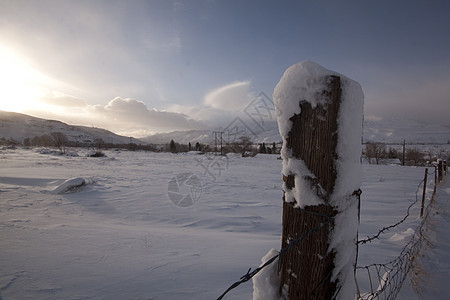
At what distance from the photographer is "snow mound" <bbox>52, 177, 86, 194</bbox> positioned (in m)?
6.22

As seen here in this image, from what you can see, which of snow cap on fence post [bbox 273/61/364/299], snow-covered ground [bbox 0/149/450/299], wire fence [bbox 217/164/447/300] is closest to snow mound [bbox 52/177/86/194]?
snow-covered ground [bbox 0/149/450/299]

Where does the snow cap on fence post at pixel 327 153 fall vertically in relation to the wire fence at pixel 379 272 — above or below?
above

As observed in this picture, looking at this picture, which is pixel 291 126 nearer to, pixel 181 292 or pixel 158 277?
pixel 181 292

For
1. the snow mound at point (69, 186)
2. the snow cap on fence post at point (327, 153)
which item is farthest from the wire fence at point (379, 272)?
the snow mound at point (69, 186)

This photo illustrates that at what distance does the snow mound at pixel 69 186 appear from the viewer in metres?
6.22

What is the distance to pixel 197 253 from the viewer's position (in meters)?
2.70

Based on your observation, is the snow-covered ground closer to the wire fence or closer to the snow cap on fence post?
the wire fence

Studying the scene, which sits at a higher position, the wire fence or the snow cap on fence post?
the snow cap on fence post

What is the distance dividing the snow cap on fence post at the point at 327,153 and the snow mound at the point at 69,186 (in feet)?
25.7

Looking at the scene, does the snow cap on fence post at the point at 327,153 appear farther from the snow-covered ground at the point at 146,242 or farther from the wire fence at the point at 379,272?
the snow-covered ground at the point at 146,242

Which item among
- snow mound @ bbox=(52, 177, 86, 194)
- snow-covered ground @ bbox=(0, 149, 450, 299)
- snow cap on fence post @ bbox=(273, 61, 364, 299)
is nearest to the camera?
snow cap on fence post @ bbox=(273, 61, 364, 299)

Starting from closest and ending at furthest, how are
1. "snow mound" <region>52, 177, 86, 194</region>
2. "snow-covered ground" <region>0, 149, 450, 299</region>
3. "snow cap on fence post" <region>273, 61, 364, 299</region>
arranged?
"snow cap on fence post" <region>273, 61, 364, 299</region> < "snow-covered ground" <region>0, 149, 450, 299</region> < "snow mound" <region>52, 177, 86, 194</region>

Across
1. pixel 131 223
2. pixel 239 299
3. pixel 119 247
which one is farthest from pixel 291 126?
pixel 131 223

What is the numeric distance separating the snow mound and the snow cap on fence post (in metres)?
7.85
